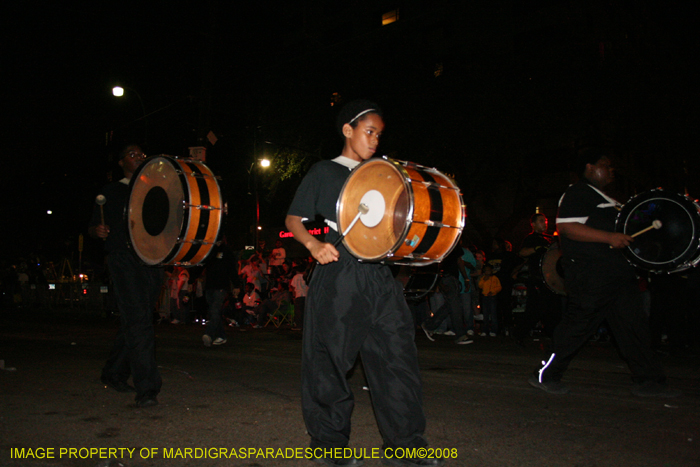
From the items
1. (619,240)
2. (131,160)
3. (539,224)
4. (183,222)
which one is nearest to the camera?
(183,222)

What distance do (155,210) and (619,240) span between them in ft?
12.7

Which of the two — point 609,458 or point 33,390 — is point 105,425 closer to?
point 33,390

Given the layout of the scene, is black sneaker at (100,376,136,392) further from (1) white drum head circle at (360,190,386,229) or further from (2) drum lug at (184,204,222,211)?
(1) white drum head circle at (360,190,386,229)

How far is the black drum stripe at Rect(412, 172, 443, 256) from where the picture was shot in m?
3.51

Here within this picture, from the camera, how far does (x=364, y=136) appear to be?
3711 millimetres

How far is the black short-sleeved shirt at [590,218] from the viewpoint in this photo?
5.46 m

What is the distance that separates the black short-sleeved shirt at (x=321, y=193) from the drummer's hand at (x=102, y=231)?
2.49 m

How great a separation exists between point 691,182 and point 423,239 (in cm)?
1862

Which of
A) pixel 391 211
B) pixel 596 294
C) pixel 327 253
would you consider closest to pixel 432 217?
pixel 391 211

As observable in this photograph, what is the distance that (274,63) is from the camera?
25.9 m

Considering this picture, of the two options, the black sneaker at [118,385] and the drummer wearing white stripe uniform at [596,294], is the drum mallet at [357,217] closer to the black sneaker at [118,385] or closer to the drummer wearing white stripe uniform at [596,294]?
the drummer wearing white stripe uniform at [596,294]

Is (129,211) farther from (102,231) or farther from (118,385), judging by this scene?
(118,385)

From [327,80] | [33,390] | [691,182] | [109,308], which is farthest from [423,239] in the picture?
[327,80]

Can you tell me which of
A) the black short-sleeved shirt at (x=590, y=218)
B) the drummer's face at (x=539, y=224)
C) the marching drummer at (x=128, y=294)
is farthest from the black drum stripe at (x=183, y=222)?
the drummer's face at (x=539, y=224)
